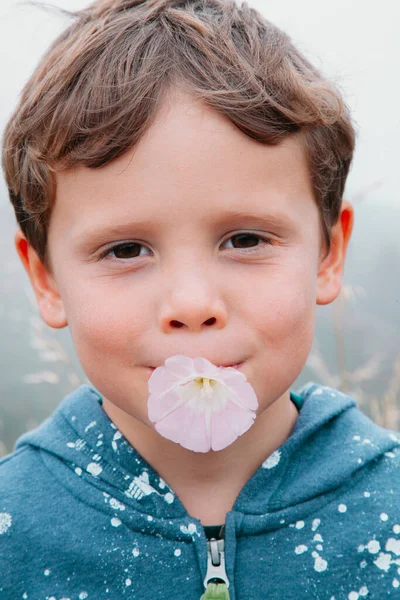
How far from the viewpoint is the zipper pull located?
1.74 meters

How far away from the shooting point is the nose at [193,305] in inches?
60.5

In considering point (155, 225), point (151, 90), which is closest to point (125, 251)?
point (155, 225)

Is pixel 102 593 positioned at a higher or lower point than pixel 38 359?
higher

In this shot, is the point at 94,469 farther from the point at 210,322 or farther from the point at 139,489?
the point at 210,322

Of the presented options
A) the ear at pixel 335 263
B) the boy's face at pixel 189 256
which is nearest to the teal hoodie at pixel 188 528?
the boy's face at pixel 189 256

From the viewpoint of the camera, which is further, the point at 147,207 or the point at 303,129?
the point at 303,129

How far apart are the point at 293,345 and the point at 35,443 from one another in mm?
694

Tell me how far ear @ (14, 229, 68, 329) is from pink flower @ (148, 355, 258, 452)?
1.52 feet

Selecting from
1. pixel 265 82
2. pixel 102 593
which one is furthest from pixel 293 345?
pixel 102 593

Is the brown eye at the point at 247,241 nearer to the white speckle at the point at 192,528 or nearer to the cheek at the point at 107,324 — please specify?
the cheek at the point at 107,324

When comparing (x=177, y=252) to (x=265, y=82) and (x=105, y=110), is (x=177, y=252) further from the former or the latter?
(x=265, y=82)

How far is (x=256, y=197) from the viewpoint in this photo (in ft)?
5.41

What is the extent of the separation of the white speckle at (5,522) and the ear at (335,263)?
2.93 feet

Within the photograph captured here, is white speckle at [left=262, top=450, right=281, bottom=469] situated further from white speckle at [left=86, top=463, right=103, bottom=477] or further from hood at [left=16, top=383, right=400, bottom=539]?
white speckle at [left=86, top=463, right=103, bottom=477]
